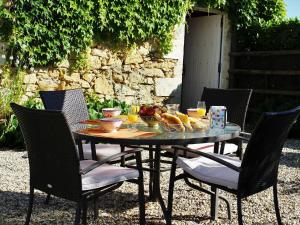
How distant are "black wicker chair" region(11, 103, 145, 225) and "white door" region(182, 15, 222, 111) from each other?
5759 millimetres

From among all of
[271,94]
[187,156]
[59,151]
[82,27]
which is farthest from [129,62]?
[59,151]

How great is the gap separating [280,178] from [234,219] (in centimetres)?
133

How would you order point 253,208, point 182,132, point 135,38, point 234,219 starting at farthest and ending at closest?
point 135,38 < point 253,208 < point 234,219 < point 182,132

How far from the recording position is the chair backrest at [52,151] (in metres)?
2.24

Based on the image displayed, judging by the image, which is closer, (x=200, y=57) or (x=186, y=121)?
(x=186, y=121)

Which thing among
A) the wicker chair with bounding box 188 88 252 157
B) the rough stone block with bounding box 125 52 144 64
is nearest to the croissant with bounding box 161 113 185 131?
the wicker chair with bounding box 188 88 252 157

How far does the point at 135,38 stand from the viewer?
670cm

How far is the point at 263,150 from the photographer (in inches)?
94.8

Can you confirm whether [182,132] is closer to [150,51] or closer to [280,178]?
[280,178]

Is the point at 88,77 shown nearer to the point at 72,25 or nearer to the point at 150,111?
the point at 72,25

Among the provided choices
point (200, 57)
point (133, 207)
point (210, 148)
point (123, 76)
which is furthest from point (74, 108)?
point (200, 57)

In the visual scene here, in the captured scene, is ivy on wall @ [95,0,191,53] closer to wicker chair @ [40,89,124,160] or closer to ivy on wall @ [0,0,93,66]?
ivy on wall @ [0,0,93,66]

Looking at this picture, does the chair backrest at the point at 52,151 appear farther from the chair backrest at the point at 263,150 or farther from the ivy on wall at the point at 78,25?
the ivy on wall at the point at 78,25

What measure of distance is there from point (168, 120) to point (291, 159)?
283 centimetres
